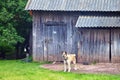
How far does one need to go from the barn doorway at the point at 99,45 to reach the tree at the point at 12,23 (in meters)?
5.54

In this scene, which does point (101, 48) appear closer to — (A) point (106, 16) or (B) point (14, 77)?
(A) point (106, 16)

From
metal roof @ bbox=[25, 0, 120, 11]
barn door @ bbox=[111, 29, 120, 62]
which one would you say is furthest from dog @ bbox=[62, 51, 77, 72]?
metal roof @ bbox=[25, 0, 120, 11]

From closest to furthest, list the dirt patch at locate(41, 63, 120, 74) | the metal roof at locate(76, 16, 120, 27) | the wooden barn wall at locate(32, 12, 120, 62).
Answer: the dirt patch at locate(41, 63, 120, 74)
the metal roof at locate(76, 16, 120, 27)
the wooden barn wall at locate(32, 12, 120, 62)

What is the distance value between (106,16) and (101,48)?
2112 millimetres

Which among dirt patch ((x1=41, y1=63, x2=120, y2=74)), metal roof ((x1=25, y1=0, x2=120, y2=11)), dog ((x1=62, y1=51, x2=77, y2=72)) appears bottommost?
dirt patch ((x1=41, y1=63, x2=120, y2=74))

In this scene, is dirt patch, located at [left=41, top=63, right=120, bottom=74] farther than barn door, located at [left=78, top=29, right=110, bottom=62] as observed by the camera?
No

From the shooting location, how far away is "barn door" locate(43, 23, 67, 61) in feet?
87.8

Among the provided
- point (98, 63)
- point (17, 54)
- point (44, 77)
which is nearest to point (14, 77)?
point (44, 77)

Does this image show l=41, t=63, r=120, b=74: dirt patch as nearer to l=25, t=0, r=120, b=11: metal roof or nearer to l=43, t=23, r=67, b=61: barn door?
l=43, t=23, r=67, b=61: barn door

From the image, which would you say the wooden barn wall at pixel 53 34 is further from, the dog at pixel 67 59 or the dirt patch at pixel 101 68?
the dog at pixel 67 59

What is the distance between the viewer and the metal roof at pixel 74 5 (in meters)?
26.2

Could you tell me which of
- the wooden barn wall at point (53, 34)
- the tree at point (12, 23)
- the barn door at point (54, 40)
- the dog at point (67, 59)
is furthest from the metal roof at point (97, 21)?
the tree at point (12, 23)

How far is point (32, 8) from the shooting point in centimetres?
2650

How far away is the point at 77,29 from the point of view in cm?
2645
